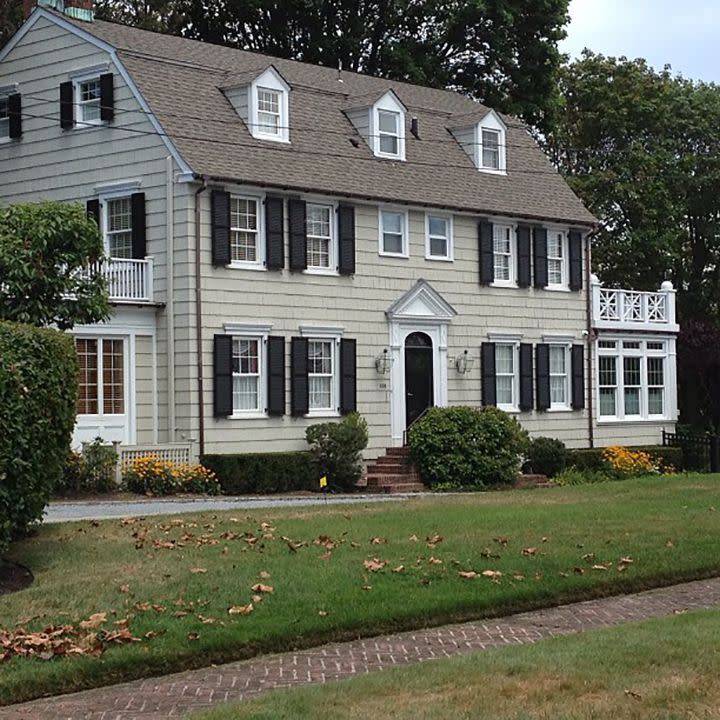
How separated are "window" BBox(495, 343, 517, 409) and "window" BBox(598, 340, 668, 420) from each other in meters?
3.42

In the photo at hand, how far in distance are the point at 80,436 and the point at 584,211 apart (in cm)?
1528

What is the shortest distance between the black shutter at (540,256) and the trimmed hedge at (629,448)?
419 centimetres

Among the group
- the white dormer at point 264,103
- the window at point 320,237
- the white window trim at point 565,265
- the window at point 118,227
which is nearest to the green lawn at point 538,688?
the window at point 118,227

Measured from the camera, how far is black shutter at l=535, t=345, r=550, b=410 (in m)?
35.2

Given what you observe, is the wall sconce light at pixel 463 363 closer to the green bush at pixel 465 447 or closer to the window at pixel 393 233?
the green bush at pixel 465 447

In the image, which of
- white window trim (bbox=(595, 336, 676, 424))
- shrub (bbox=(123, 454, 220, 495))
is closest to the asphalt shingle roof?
white window trim (bbox=(595, 336, 676, 424))

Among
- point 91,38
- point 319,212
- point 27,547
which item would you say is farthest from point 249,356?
point 27,547

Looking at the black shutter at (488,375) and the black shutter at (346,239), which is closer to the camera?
the black shutter at (346,239)

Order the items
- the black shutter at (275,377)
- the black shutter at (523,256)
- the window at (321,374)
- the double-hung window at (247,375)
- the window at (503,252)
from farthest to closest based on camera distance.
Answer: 1. the black shutter at (523,256)
2. the window at (503,252)
3. the window at (321,374)
4. the black shutter at (275,377)
5. the double-hung window at (247,375)

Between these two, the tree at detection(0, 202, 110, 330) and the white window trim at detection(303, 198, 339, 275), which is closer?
the tree at detection(0, 202, 110, 330)

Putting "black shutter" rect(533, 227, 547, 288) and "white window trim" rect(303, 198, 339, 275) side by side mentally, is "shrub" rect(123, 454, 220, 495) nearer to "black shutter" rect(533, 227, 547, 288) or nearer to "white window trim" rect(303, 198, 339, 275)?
"white window trim" rect(303, 198, 339, 275)

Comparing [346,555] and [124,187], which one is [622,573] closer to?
[346,555]

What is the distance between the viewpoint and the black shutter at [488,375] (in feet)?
111

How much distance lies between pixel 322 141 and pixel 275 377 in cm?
578
